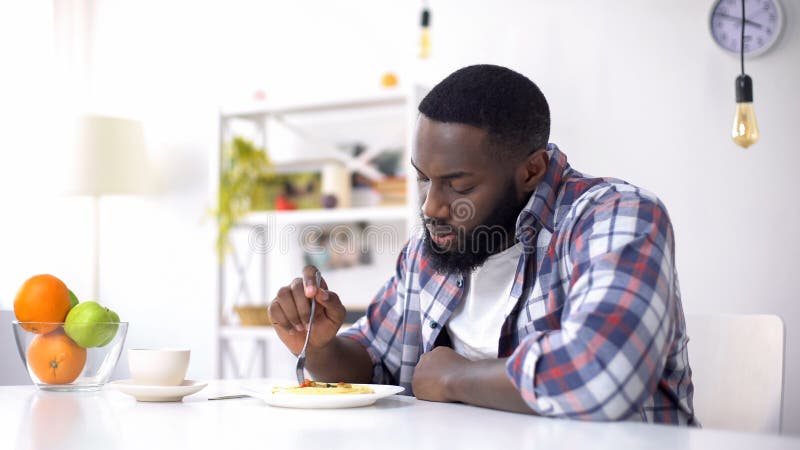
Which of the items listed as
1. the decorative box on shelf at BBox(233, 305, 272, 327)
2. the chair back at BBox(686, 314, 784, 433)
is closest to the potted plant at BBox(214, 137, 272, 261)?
the decorative box on shelf at BBox(233, 305, 272, 327)

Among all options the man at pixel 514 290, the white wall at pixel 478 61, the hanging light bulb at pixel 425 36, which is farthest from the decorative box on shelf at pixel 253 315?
the man at pixel 514 290

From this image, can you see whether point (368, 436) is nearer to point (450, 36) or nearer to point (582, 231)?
point (582, 231)

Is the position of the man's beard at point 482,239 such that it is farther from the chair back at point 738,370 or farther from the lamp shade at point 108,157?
the lamp shade at point 108,157

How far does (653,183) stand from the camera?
10.1 ft

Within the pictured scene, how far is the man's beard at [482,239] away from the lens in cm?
154

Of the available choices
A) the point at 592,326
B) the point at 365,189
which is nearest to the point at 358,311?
the point at 365,189

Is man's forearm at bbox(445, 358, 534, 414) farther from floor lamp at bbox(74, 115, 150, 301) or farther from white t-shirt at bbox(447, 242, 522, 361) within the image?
floor lamp at bbox(74, 115, 150, 301)

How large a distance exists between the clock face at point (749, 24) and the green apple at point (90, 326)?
2.36 metres

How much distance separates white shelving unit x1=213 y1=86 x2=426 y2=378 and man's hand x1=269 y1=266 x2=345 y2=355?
5.23 feet

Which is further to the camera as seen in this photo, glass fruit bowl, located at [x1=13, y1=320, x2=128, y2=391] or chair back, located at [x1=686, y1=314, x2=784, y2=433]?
chair back, located at [x1=686, y1=314, x2=784, y2=433]

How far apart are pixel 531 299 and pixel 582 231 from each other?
0.18 meters

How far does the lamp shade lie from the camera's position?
3.72m

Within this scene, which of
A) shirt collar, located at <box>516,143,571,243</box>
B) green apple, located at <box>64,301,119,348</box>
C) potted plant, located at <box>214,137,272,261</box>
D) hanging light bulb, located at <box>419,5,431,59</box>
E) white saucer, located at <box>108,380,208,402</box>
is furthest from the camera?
potted plant, located at <box>214,137,272,261</box>

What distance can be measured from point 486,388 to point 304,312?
448mm
